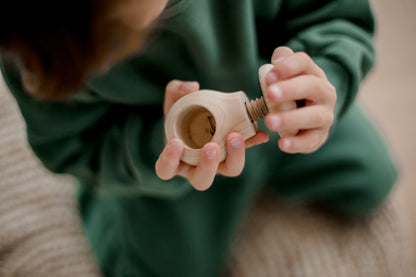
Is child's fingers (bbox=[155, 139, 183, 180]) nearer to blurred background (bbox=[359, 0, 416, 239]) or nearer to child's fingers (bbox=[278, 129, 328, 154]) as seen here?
child's fingers (bbox=[278, 129, 328, 154])

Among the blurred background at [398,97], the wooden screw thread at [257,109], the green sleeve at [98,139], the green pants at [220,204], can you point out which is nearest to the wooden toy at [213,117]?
the wooden screw thread at [257,109]

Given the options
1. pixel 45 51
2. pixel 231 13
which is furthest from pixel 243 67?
Answer: pixel 45 51

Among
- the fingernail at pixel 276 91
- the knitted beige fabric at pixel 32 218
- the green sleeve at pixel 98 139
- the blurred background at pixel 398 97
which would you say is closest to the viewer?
the fingernail at pixel 276 91

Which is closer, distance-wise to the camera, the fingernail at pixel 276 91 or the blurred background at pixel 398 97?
the fingernail at pixel 276 91

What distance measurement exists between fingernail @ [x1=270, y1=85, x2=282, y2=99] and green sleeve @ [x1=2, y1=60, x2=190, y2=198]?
207 mm

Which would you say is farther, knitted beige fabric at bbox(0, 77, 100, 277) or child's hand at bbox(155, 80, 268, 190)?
knitted beige fabric at bbox(0, 77, 100, 277)

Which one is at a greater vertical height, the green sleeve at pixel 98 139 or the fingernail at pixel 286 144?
the fingernail at pixel 286 144

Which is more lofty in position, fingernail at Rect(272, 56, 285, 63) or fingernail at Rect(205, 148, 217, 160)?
fingernail at Rect(272, 56, 285, 63)

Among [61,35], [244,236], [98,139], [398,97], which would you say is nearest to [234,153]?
[61,35]

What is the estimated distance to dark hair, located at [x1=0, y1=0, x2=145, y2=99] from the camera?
0.22 metres

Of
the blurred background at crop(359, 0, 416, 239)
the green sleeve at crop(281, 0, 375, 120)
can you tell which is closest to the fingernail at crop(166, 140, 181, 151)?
the green sleeve at crop(281, 0, 375, 120)

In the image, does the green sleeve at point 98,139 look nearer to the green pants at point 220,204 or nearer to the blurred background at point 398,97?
the green pants at point 220,204

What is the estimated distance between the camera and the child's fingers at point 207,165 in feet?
0.74

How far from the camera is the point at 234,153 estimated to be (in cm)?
24
